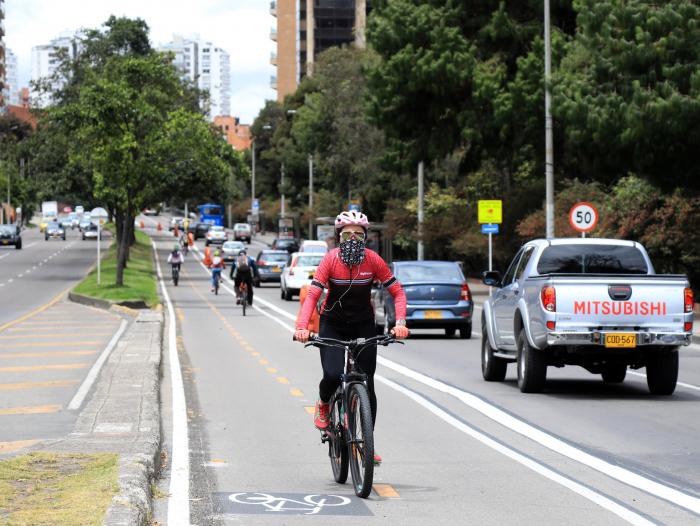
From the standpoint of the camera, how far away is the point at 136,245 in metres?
107

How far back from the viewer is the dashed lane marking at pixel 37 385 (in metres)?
17.8

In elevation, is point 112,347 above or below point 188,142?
below

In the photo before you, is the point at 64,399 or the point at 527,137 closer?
the point at 64,399

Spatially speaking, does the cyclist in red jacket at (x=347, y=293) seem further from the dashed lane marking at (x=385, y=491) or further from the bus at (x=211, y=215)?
the bus at (x=211, y=215)

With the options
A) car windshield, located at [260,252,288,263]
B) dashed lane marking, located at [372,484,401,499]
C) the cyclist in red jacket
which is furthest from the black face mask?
car windshield, located at [260,252,288,263]

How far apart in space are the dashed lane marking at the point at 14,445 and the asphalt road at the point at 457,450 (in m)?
1.39

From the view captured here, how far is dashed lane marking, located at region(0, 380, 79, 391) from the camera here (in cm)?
1775

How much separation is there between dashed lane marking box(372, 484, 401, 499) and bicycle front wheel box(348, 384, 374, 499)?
0.21 meters

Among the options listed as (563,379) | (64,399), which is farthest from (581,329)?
(64,399)

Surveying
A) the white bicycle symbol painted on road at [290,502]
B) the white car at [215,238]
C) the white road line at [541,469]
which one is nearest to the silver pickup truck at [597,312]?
the white road line at [541,469]

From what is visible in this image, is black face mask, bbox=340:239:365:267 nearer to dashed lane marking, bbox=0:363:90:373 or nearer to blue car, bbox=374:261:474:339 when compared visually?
dashed lane marking, bbox=0:363:90:373

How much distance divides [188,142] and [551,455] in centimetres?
4498

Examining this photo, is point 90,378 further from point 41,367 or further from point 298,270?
point 298,270

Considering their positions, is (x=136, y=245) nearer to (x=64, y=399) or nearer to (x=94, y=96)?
(x=94, y=96)
